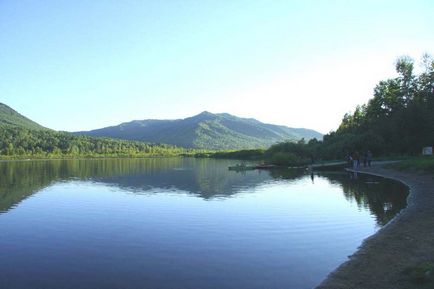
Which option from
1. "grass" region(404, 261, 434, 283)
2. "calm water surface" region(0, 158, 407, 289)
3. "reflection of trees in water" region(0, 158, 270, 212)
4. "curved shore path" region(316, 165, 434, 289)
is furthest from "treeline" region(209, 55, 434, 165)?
"grass" region(404, 261, 434, 283)

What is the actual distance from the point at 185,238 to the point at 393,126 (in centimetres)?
6417

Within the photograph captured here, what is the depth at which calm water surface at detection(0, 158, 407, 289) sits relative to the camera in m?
13.6

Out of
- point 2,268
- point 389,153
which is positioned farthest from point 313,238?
point 389,153

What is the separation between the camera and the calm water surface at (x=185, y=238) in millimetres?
13625

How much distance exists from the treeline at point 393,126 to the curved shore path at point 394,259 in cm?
5287

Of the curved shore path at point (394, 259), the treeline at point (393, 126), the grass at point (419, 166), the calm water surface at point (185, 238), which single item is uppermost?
the treeline at point (393, 126)

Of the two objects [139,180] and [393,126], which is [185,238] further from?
[393,126]

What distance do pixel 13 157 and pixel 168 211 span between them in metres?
181

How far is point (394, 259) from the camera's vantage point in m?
13.5

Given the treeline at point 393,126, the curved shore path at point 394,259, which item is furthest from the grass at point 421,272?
the treeline at point 393,126

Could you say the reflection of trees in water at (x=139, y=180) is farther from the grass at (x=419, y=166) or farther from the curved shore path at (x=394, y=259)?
the curved shore path at (x=394, y=259)

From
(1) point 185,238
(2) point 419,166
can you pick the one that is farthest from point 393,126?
(1) point 185,238

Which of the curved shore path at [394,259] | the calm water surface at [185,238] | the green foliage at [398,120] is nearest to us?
the curved shore path at [394,259]

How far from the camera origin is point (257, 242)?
18.6 meters
